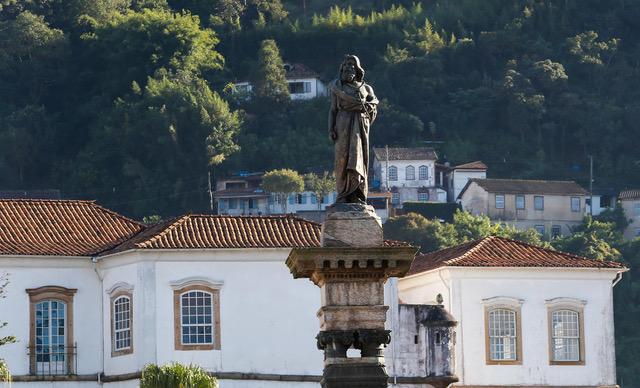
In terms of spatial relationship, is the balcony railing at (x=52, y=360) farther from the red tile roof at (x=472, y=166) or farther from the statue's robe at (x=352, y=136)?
the red tile roof at (x=472, y=166)

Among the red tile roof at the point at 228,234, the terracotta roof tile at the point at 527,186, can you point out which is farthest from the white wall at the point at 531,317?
the terracotta roof tile at the point at 527,186

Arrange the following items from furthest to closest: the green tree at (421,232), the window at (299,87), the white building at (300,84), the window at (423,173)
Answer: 1. the window at (299,87)
2. the white building at (300,84)
3. the window at (423,173)
4. the green tree at (421,232)

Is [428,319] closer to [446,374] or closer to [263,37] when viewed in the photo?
[446,374]

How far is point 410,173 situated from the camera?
157500mm

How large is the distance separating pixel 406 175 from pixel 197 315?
317 feet

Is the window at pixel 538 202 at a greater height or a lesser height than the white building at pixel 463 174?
lesser

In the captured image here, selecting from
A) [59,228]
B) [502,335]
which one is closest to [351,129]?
[59,228]

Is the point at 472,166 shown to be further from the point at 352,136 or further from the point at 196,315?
the point at 352,136

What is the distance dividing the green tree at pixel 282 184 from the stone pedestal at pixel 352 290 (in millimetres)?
118819

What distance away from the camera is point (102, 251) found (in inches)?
2441

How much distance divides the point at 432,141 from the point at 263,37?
25.9m

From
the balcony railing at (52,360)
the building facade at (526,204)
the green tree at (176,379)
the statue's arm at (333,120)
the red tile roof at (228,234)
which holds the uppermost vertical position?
the building facade at (526,204)

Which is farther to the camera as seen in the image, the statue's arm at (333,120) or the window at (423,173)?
the window at (423,173)

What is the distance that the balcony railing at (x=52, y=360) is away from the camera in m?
61.1
